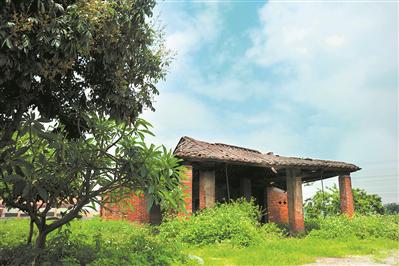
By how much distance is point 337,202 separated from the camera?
74.4 feet

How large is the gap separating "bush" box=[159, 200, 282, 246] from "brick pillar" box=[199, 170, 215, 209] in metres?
1.04

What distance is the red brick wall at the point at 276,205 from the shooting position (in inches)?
773

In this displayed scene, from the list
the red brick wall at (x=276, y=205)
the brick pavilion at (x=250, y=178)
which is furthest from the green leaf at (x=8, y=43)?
the red brick wall at (x=276, y=205)

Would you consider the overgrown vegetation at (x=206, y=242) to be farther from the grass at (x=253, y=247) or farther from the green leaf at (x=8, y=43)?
the green leaf at (x=8, y=43)

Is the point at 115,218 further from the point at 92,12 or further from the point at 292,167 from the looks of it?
the point at 92,12

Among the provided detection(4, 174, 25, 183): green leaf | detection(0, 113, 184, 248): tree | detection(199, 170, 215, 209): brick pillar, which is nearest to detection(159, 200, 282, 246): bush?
detection(199, 170, 215, 209): brick pillar

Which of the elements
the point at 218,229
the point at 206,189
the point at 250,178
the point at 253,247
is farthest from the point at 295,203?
the point at 253,247

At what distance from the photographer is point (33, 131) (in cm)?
461

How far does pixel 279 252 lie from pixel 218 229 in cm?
226

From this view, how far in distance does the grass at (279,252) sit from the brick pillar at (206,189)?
132 inches

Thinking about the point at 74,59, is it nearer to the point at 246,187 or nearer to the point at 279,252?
the point at 279,252

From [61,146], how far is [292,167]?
10.7 m

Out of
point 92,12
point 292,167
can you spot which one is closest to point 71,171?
point 92,12

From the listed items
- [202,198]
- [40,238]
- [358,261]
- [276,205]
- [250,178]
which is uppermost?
[250,178]
